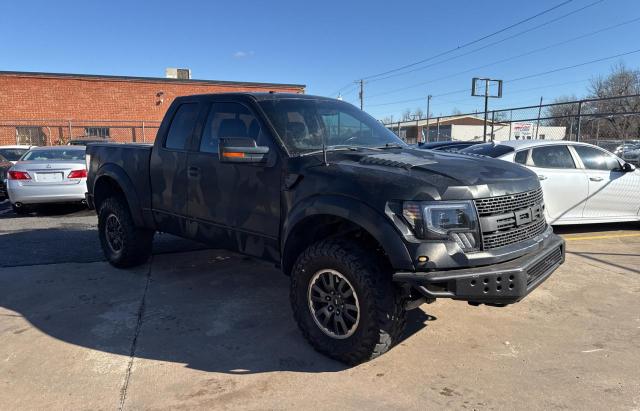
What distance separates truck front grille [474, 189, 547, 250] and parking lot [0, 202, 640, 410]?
929 millimetres

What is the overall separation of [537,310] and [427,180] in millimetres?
2255

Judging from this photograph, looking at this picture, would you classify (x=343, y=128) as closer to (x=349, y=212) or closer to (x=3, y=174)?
(x=349, y=212)

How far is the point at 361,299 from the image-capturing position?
3.12 metres

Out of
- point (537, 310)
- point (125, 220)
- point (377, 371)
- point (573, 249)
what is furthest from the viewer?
point (573, 249)

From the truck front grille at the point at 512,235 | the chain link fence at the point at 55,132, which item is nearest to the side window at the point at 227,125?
the truck front grille at the point at 512,235

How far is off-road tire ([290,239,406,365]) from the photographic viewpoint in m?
3.08

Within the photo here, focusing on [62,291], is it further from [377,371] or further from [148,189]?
[377,371]

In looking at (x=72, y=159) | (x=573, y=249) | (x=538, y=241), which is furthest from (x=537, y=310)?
(x=72, y=159)

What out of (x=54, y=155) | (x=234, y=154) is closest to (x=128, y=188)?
(x=234, y=154)

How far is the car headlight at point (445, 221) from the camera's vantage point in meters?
2.94

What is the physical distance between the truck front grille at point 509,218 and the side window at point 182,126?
2.97 meters

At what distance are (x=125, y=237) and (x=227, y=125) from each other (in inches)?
84.3

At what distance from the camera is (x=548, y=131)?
19172 mm

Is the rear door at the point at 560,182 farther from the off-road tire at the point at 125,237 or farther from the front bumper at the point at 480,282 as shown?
the off-road tire at the point at 125,237
